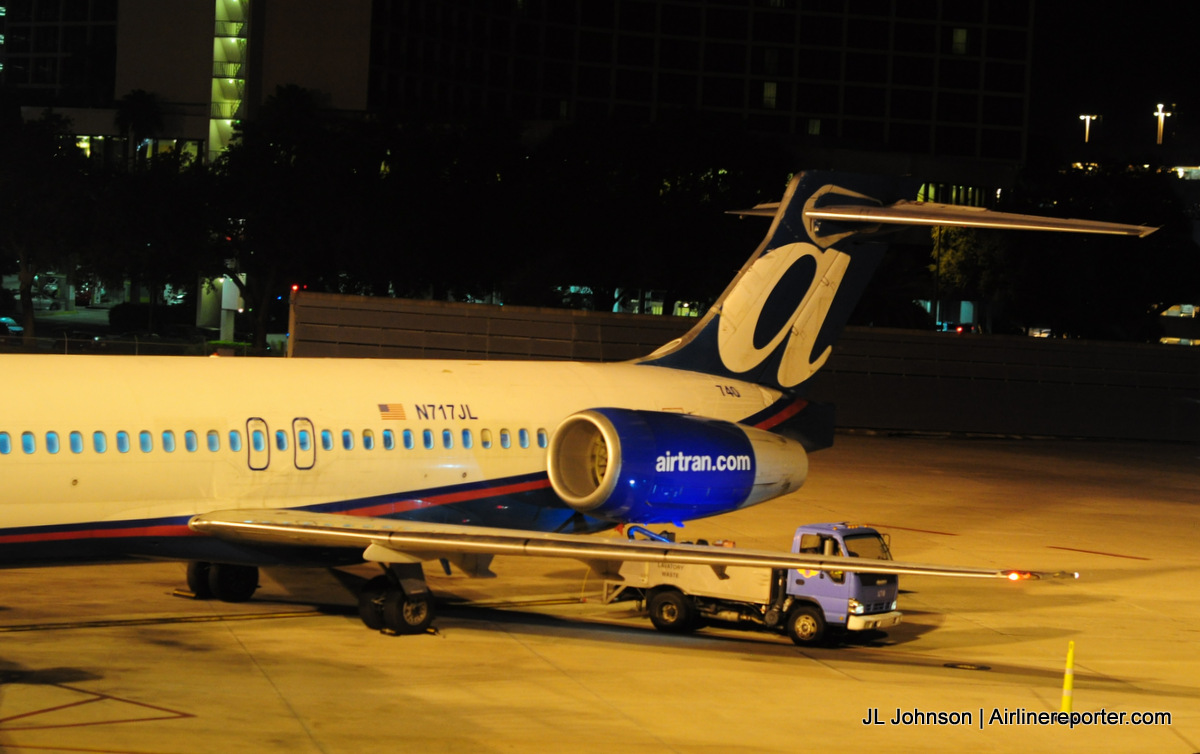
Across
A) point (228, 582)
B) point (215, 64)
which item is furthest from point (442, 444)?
point (215, 64)

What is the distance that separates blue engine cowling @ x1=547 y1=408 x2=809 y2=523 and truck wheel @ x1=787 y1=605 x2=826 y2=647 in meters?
1.93

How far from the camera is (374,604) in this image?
15.7 m

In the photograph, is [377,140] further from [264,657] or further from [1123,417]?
[264,657]

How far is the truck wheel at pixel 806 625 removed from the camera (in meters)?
15.9

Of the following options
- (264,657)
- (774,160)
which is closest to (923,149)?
(774,160)

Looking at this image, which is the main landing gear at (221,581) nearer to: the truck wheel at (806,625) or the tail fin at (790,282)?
the tail fin at (790,282)

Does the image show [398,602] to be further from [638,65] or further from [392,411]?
[638,65]

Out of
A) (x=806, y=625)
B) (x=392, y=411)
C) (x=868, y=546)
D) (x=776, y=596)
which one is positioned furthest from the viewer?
(x=868, y=546)

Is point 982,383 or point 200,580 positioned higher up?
point 982,383

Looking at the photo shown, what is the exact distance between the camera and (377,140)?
76.9 metres

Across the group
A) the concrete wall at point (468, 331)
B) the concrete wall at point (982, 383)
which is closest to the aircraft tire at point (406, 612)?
the concrete wall at point (468, 331)

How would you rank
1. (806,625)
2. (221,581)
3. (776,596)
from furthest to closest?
(221,581) < (776,596) < (806,625)

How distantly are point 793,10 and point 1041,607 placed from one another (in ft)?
374

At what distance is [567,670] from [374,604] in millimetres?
2859
